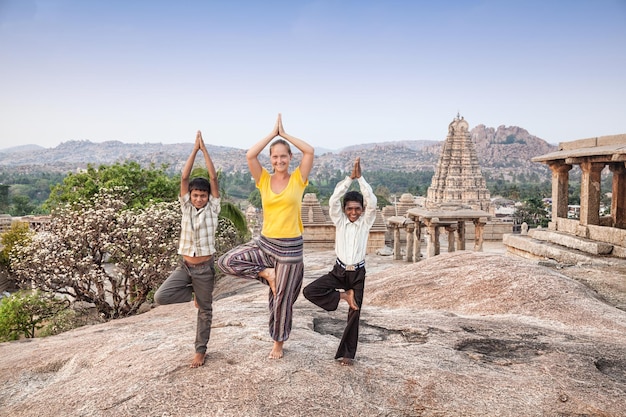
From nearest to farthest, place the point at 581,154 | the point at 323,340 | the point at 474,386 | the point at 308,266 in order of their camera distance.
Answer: the point at 474,386, the point at 323,340, the point at 581,154, the point at 308,266

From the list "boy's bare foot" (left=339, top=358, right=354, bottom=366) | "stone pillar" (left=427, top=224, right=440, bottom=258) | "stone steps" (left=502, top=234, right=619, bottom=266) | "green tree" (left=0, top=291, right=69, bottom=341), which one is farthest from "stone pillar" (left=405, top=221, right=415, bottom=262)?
"boy's bare foot" (left=339, top=358, right=354, bottom=366)

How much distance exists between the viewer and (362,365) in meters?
4.19

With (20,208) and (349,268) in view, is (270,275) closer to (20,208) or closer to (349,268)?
(349,268)

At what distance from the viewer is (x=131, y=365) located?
13.9 ft

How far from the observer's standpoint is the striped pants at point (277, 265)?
4.02m

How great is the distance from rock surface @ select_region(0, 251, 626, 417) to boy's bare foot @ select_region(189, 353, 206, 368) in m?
0.06

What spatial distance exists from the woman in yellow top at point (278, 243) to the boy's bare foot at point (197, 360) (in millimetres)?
593

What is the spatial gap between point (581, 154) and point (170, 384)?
37.3ft

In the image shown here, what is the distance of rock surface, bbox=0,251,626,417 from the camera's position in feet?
11.7

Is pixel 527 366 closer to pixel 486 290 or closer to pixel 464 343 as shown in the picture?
pixel 464 343

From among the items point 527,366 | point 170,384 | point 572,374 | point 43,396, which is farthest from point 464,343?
point 43,396

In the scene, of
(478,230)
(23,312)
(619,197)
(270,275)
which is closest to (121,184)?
(23,312)

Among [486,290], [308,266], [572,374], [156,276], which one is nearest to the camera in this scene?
[572,374]

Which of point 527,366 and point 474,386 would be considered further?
point 527,366
